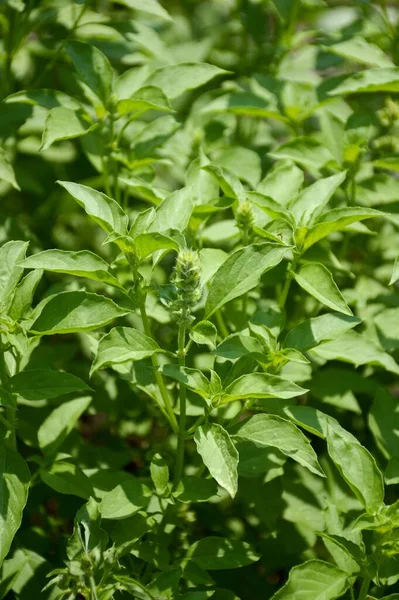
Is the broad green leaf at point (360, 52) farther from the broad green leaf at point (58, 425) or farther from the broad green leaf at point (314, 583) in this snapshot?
the broad green leaf at point (314, 583)

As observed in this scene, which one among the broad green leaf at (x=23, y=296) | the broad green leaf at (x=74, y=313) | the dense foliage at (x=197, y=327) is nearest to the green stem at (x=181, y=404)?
the dense foliage at (x=197, y=327)

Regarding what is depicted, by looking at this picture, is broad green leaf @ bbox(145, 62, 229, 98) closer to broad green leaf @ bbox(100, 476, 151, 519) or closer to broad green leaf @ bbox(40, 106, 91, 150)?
broad green leaf @ bbox(40, 106, 91, 150)

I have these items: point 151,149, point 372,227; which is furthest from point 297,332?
point 372,227

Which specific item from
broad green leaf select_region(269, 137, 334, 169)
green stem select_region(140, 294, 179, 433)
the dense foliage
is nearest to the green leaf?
the dense foliage

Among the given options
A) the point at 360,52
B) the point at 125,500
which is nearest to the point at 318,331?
the point at 125,500

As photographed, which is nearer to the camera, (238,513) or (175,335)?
(175,335)

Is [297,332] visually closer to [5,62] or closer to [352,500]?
A: [352,500]
